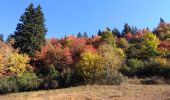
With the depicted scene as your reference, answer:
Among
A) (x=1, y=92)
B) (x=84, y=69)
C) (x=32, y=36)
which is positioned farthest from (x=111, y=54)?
(x=1, y=92)

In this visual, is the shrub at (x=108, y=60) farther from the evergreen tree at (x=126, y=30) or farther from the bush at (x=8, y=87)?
the evergreen tree at (x=126, y=30)

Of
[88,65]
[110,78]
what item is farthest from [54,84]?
[110,78]

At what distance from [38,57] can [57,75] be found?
12.9 metres

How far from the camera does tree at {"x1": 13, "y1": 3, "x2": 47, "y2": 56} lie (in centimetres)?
7038

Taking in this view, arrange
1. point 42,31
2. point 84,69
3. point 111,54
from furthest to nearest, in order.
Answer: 1. point 42,31
2. point 111,54
3. point 84,69

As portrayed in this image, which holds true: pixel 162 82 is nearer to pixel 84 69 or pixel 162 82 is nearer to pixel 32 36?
pixel 84 69

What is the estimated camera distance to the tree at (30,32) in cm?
7038

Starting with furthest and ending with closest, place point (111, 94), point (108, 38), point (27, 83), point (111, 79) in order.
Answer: point (108, 38) → point (27, 83) → point (111, 79) → point (111, 94)

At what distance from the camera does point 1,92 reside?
53.9 m

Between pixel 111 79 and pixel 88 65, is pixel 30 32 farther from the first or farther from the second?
pixel 111 79

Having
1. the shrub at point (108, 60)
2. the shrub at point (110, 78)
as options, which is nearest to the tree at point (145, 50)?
the shrub at point (108, 60)

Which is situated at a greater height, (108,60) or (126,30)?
(126,30)

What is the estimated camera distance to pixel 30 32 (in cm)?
7181

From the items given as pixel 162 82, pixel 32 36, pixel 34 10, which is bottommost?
pixel 162 82
